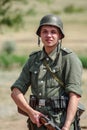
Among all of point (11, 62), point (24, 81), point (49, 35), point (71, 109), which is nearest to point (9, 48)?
point (11, 62)

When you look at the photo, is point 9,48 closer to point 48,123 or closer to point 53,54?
point 53,54

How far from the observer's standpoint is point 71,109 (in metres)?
5.00

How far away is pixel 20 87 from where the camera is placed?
17.3ft

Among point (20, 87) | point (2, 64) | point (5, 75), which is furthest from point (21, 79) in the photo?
point (2, 64)

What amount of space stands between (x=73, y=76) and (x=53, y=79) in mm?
169

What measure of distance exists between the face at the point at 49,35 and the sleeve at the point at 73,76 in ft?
0.62

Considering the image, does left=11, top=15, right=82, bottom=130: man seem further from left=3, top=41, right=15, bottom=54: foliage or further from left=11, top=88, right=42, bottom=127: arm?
left=3, top=41, right=15, bottom=54: foliage

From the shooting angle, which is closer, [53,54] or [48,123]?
[48,123]

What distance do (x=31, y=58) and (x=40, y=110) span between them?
1.43ft

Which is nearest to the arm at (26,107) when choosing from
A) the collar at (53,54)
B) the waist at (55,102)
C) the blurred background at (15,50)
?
the waist at (55,102)

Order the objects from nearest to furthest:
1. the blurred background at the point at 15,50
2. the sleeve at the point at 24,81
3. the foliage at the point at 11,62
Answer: the sleeve at the point at 24,81
the blurred background at the point at 15,50
the foliage at the point at 11,62

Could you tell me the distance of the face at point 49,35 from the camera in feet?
16.7

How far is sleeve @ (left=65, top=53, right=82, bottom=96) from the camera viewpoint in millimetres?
5062

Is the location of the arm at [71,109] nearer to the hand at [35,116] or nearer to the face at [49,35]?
the hand at [35,116]
